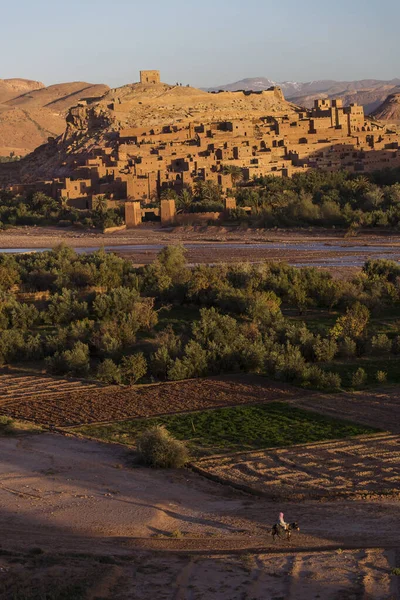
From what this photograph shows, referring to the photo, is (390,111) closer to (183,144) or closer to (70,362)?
(183,144)

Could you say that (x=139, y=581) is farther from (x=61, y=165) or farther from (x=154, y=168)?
(x=61, y=165)

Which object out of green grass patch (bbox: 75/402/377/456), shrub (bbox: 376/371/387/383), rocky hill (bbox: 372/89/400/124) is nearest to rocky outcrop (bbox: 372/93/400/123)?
rocky hill (bbox: 372/89/400/124)

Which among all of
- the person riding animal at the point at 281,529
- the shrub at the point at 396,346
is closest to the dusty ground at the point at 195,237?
the shrub at the point at 396,346

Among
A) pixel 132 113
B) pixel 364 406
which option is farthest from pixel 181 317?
pixel 132 113

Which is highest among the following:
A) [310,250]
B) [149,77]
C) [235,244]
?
[149,77]

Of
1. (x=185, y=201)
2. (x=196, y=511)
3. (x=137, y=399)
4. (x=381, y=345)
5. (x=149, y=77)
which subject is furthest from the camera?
(x=149, y=77)

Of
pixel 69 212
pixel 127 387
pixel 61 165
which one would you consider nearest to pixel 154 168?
pixel 69 212

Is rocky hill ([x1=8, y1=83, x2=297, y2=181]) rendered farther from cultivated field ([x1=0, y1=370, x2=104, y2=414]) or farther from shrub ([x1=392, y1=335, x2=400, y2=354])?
shrub ([x1=392, y1=335, x2=400, y2=354])
